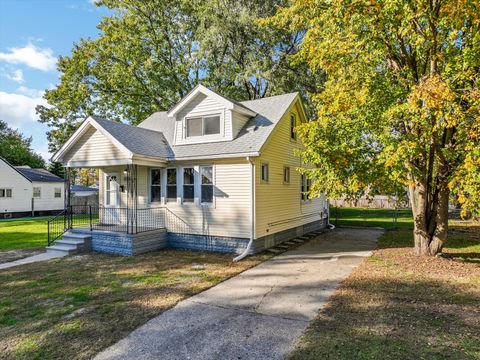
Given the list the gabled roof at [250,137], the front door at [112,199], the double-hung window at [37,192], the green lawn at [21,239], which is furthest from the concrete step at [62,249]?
the double-hung window at [37,192]

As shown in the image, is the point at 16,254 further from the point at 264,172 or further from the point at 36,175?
the point at 36,175

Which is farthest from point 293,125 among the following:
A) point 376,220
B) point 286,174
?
point 376,220

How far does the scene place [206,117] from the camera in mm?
12891

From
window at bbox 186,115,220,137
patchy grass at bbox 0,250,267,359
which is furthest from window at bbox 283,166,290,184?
patchy grass at bbox 0,250,267,359

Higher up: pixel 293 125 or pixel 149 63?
pixel 149 63

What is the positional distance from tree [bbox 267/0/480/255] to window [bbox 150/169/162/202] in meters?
6.84

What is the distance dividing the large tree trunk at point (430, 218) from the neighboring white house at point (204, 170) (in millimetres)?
3892

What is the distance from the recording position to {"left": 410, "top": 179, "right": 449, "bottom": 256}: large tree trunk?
9.45 meters

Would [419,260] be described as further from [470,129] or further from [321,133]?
[321,133]

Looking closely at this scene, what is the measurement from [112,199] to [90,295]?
8196 mm

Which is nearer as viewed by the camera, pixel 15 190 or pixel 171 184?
pixel 171 184

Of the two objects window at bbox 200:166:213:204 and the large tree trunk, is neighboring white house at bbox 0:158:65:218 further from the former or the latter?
the large tree trunk

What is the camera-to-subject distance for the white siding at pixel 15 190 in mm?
26781

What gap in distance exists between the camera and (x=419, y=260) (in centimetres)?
943
